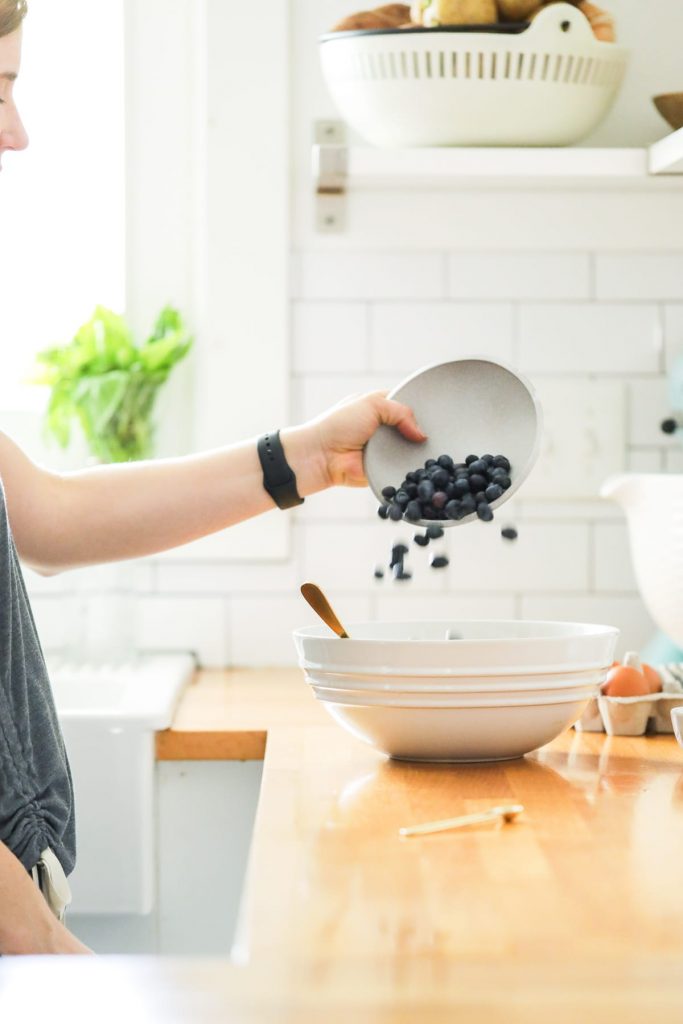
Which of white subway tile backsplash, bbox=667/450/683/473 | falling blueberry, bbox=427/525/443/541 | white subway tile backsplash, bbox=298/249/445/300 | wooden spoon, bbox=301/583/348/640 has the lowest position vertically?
wooden spoon, bbox=301/583/348/640

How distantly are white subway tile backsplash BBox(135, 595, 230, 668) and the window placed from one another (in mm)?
378

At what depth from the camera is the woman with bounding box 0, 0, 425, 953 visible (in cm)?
131

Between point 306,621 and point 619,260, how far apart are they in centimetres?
72

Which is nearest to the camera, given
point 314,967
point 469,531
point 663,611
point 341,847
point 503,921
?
point 314,967

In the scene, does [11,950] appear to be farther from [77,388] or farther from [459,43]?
[459,43]

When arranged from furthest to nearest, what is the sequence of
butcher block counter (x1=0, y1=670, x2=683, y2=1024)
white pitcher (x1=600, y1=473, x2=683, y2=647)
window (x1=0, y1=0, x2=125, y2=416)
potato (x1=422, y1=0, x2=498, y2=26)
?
window (x1=0, y1=0, x2=125, y2=416) → potato (x1=422, y1=0, x2=498, y2=26) → white pitcher (x1=600, y1=473, x2=683, y2=647) → butcher block counter (x1=0, y1=670, x2=683, y2=1024)

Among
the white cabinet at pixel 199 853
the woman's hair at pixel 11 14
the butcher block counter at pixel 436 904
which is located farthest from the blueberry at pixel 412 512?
the woman's hair at pixel 11 14

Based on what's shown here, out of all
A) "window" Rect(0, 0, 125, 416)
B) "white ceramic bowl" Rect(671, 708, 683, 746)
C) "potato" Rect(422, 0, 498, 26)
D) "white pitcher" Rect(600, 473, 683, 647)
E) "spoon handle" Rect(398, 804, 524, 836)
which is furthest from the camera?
"window" Rect(0, 0, 125, 416)

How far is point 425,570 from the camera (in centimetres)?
210

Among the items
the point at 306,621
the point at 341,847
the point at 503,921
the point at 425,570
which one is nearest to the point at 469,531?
the point at 425,570

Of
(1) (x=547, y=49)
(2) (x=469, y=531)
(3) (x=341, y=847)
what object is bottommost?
(3) (x=341, y=847)

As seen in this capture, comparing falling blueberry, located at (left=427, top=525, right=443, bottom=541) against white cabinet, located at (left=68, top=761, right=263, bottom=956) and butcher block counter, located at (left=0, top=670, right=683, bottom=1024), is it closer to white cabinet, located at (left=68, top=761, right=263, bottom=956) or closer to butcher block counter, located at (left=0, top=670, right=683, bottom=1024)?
butcher block counter, located at (left=0, top=670, right=683, bottom=1024)

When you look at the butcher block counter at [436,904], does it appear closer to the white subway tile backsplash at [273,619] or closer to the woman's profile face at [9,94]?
the white subway tile backsplash at [273,619]

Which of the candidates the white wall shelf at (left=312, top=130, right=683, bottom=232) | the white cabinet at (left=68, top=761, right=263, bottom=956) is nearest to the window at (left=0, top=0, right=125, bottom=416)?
the white wall shelf at (left=312, top=130, right=683, bottom=232)
